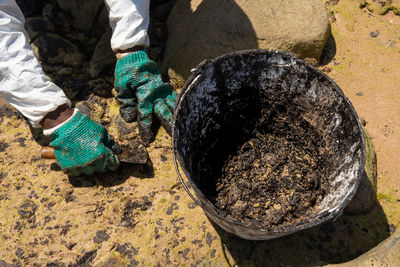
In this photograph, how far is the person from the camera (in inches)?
69.7

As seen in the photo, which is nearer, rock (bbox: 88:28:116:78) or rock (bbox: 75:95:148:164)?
rock (bbox: 75:95:148:164)

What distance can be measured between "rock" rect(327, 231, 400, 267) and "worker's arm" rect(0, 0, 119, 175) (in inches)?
56.7

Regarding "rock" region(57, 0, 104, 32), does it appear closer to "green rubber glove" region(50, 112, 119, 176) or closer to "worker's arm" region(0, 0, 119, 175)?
"worker's arm" region(0, 0, 119, 175)

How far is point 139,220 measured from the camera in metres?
1.78

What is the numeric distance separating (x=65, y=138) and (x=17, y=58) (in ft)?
1.77

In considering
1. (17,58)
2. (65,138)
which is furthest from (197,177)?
(17,58)

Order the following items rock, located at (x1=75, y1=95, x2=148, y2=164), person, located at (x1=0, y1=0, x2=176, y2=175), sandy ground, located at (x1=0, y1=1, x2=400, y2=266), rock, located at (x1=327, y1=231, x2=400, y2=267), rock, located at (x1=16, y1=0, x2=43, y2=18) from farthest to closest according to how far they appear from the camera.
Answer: rock, located at (x1=16, y1=0, x2=43, y2=18), rock, located at (x1=75, y1=95, x2=148, y2=164), person, located at (x1=0, y1=0, x2=176, y2=175), sandy ground, located at (x1=0, y1=1, x2=400, y2=266), rock, located at (x1=327, y1=231, x2=400, y2=267)

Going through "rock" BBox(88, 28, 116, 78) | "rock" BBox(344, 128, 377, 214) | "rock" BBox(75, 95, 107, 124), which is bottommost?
"rock" BBox(344, 128, 377, 214)

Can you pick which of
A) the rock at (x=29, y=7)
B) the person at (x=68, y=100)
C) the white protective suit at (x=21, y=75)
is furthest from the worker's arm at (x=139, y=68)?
the rock at (x=29, y=7)

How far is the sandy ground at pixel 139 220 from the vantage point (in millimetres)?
1666

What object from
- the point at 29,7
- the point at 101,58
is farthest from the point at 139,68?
the point at 29,7

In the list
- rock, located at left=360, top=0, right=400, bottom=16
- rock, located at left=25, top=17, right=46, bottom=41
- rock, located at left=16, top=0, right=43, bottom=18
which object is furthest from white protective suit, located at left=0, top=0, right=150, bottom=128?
rock, located at left=360, top=0, right=400, bottom=16

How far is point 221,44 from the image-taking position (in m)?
2.28

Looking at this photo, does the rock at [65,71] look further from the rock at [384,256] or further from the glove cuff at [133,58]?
the rock at [384,256]
